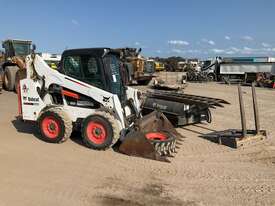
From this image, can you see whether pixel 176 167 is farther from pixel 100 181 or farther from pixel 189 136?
pixel 189 136

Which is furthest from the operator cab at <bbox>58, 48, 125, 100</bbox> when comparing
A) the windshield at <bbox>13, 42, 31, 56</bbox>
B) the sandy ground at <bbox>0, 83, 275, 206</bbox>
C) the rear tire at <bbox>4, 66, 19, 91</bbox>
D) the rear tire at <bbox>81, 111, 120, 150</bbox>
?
the windshield at <bbox>13, 42, 31, 56</bbox>

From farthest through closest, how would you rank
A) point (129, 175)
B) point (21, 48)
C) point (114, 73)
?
point (21, 48)
point (114, 73)
point (129, 175)

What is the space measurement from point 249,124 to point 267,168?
5333 mm

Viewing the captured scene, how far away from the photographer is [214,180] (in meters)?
6.74

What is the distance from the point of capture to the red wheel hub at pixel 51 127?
8969 mm

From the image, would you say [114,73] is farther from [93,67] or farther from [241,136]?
[241,136]

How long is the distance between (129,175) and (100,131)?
6.02 feet

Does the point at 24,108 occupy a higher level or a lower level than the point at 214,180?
higher

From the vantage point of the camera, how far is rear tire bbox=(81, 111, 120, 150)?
835 centimetres

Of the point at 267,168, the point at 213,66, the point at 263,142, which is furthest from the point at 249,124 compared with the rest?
the point at 213,66

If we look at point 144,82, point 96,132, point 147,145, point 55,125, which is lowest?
point 147,145

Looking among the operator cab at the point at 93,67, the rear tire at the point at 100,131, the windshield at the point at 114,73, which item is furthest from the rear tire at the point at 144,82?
the rear tire at the point at 100,131

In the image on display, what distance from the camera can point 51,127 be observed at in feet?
29.7

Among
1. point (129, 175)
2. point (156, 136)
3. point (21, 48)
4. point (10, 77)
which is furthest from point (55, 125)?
point (21, 48)
